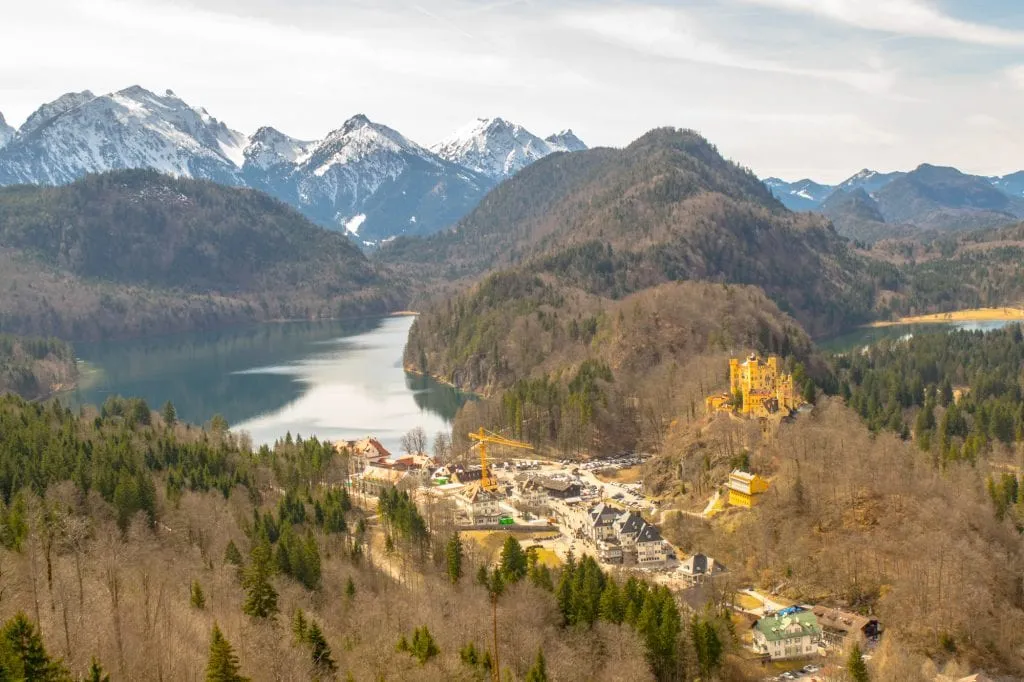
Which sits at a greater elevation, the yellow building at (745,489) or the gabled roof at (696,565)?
the yellow building at (745,489)

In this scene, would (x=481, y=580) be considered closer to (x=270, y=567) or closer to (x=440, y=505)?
(x=270, y=567)

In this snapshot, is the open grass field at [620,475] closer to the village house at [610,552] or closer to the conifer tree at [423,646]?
the village house at [610,552]

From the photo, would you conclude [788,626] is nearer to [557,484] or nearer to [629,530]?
[629,530]

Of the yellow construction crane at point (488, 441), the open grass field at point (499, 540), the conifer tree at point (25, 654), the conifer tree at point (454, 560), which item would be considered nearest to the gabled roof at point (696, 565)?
the open grass field at point (499, 540)

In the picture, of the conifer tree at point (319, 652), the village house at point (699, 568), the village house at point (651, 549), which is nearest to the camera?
the conifer tree at point (319, 652)

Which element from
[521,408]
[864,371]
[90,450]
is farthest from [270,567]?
[864,371]

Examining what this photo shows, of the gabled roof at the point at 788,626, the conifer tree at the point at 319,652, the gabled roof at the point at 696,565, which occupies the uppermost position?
the conifer tree at the point at 319,652

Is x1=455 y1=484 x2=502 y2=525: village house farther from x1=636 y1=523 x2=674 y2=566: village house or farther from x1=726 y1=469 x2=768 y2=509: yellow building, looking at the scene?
x1=726 y1=469 x2=768 y2=509: yellow building
